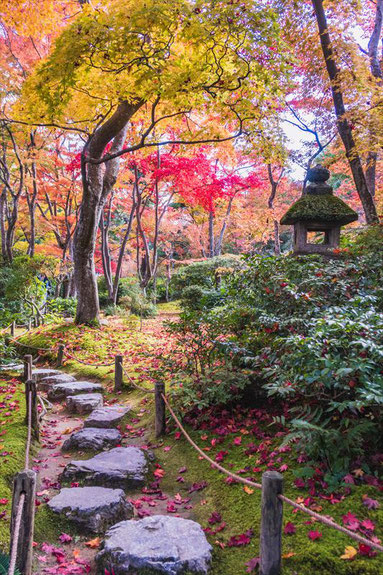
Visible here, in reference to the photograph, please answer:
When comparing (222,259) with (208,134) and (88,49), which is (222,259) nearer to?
(208,134)

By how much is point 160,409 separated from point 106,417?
1.11 m

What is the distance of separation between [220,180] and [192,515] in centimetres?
1616

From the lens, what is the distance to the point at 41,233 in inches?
749

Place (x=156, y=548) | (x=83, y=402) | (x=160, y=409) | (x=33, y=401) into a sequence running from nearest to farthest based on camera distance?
(x=156, y=548) → (x=33, y=401) → (x=160, y=409) → (x=83, y=402)

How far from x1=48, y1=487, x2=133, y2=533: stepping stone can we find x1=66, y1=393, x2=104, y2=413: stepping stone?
2.91m

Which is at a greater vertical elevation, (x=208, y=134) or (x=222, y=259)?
(x=208, y=134)

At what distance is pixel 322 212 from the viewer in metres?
7.21

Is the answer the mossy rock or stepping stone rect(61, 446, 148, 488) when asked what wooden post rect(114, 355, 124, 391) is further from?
the mossy rock

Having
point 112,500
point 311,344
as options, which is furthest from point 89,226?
point 311,344

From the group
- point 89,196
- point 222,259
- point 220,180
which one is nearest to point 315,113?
point 220,180

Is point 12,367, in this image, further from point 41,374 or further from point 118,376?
point 118,376

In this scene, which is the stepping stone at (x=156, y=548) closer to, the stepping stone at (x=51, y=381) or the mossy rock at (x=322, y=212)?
the stepping stone at (x=51, y=381)

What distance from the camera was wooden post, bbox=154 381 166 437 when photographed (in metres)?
5.11

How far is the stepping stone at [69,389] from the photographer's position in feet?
23.8
